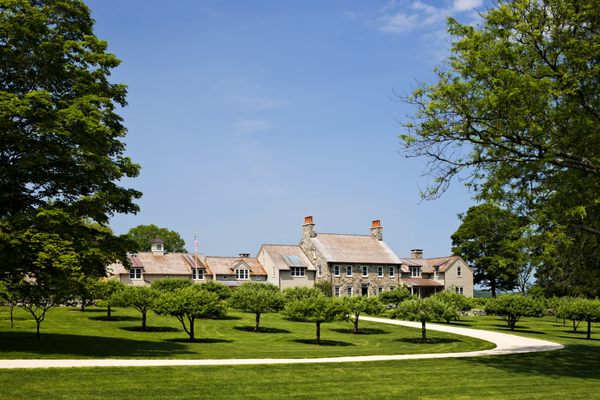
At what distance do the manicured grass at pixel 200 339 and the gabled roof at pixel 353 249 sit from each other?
87.2ft

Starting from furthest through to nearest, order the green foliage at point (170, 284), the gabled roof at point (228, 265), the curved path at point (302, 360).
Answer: the gabled roof at point (228, 265) < the green foliage at point (170, 284) < the curved path at point (302, 360)

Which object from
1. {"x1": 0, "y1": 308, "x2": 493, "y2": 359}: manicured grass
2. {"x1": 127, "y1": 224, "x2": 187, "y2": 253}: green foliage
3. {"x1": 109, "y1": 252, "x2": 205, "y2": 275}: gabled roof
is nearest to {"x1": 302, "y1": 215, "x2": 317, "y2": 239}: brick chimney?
{"x1": 109, "y1": 252, "x2": 205, "y2": 275}: gabled roof

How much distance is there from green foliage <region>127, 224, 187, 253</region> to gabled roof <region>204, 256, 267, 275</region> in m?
29.3

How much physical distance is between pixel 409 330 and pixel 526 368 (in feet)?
61.4

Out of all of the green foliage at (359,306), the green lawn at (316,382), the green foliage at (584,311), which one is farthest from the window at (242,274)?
the green lawn at (316,382)

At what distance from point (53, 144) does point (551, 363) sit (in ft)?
71.5

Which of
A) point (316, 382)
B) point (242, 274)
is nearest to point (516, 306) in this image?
point (316, 382)

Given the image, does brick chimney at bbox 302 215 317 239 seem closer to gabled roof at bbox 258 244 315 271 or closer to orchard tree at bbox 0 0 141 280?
gabled roof at bbox 258 244 315 271

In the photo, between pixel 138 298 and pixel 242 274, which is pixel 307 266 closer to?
pixel 242 274

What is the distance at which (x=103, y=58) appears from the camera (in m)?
25.7

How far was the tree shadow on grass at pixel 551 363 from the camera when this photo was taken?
21302mm

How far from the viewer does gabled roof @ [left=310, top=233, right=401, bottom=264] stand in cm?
7159

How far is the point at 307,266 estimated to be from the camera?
7138 cm

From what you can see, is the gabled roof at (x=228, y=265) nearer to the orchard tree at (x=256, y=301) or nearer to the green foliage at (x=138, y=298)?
the orchard tree at (x=256, y=301)
